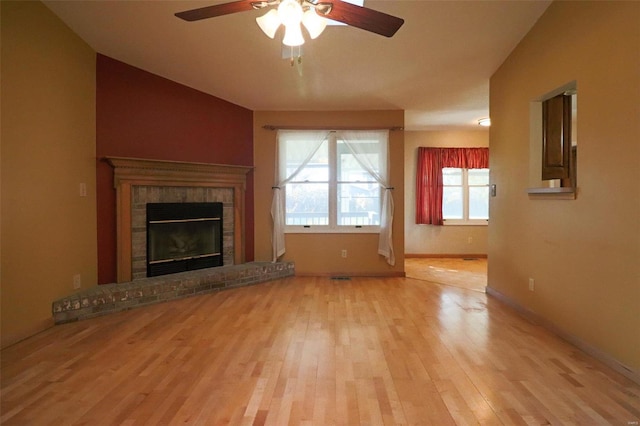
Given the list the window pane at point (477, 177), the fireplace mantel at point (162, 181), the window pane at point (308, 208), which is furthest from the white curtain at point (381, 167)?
the window pane at point (477, 177)

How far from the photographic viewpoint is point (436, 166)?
7250 mm

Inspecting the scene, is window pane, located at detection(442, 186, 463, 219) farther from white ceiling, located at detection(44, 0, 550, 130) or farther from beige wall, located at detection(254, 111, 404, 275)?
white ceiling, located at detection(44, 0, 550, 130)

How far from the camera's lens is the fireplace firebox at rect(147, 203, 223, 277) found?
4.34 m

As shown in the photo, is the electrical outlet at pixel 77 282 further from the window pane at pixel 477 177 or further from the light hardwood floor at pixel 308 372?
the window pane at pixel 477 177

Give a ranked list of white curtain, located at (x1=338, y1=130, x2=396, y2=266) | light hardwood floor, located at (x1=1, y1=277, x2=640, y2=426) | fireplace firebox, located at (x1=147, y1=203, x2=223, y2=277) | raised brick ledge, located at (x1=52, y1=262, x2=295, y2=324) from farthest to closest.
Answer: white curtain, located at (x1=338, y1=130, x2=396, y2=266)
fireplace firebox, located at (x1=147, y1=203, x2=223, y2=277)
raised brick ledge, located at (x1=52, y1=262, x2=295, y2=324)
light hardwood floor, located at (x1=1, y1=277, x2=640, y2=426)

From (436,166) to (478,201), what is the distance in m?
1.11

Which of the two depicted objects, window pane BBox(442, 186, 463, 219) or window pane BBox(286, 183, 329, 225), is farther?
window pane BBox(442, 186, 463, 219)

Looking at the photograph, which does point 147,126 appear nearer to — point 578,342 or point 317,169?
point 317,169

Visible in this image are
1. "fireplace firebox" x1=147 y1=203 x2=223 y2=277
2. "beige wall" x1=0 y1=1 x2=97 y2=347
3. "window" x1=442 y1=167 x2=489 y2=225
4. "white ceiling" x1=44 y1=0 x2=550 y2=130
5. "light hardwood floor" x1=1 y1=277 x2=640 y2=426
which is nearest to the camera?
"light hardwood floor" x1=1 y1=277 x2=640 y2=426

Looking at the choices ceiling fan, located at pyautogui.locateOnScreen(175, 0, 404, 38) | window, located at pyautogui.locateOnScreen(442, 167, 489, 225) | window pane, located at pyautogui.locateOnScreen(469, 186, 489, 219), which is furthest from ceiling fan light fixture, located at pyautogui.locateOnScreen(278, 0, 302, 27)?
window pane, located at pyautogui.locateOnScreen(469, 186, 489, 219)

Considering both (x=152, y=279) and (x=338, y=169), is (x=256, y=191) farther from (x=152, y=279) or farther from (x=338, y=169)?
(x=152, y=279)

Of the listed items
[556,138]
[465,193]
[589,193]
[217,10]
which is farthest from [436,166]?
[217,10]

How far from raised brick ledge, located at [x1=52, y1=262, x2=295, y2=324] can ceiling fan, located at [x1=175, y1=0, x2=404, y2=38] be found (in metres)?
2.72

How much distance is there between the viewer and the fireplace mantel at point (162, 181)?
3.96m
